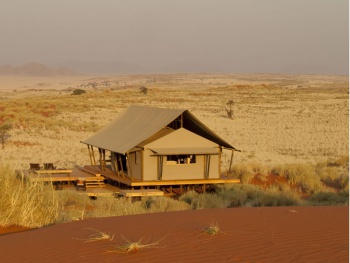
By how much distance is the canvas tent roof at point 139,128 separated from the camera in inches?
882

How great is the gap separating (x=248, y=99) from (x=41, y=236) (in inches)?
2780

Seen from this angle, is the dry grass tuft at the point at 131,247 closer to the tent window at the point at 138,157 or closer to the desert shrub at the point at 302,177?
the tent window at the point at 138,157

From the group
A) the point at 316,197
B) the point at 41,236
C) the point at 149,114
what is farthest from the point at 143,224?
the point at 149,114

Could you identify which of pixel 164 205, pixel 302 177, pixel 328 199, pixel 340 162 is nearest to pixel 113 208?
pixel 164 205

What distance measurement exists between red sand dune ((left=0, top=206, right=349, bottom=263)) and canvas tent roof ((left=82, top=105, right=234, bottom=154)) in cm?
1016

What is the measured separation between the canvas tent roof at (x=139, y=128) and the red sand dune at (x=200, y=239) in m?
10.2

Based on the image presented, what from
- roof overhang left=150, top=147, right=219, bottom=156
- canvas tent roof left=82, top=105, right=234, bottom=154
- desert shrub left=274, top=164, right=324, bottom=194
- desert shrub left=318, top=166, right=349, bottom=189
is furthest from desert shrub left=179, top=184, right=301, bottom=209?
desert shrub left=318, top=166, right=349, bottom=189

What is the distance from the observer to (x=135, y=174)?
74.5 feet

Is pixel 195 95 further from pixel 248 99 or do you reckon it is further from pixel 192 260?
pixel 192 260

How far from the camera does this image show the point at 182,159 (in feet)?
75.4

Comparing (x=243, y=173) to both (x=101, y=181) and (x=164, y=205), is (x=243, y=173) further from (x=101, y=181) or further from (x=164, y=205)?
(x=164, y=205)

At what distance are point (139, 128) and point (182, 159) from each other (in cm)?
203

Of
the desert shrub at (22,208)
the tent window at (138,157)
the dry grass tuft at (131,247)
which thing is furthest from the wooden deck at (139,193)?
the dry grass tuft at (131,247)

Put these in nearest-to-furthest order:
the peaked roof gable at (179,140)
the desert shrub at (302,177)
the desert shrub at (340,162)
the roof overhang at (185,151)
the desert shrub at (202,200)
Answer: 1. the desert shrub at (202,200)
2. the roof overhang at (185,151)
3. the peaked roof gable at (179,140)
4. the desert shrub at (302,177)
5. the desert shrub at (340,162)
